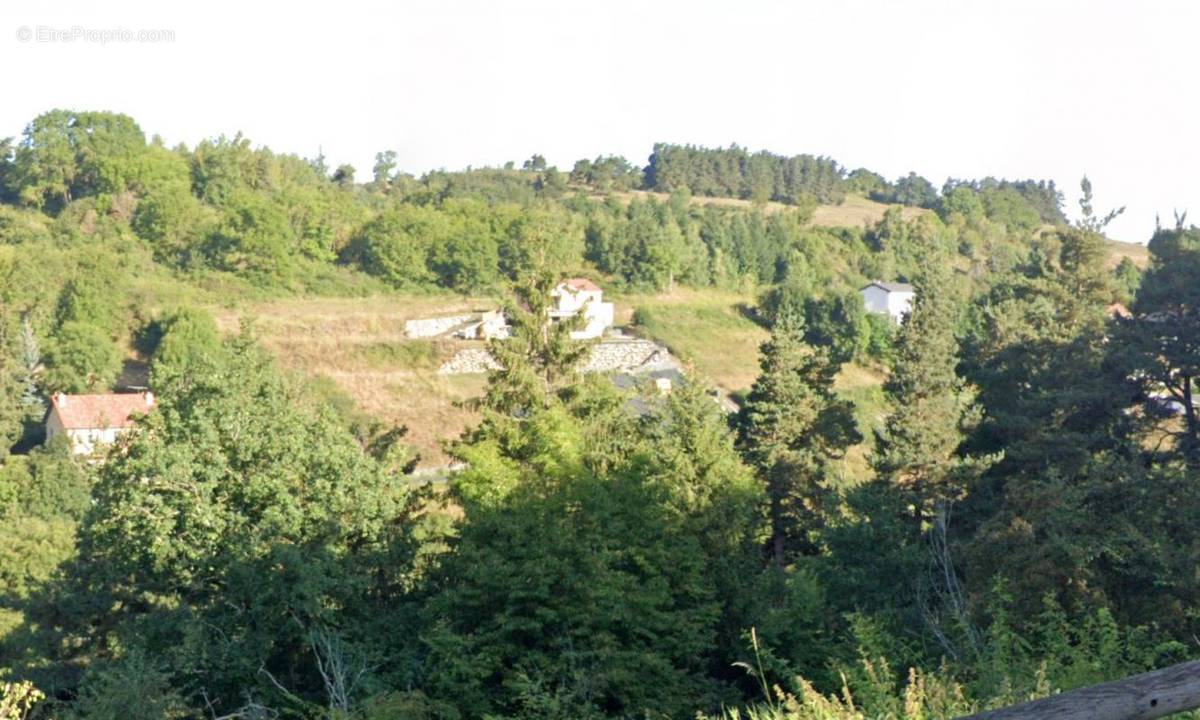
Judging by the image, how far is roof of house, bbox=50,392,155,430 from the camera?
133ft

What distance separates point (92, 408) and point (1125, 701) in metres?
43.0

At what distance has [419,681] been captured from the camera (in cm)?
1602

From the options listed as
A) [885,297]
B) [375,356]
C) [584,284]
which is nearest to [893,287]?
[885,297]

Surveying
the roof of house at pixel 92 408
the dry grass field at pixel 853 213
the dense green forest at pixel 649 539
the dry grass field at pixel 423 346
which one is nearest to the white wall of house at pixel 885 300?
the dry grass field at pixel 423 346

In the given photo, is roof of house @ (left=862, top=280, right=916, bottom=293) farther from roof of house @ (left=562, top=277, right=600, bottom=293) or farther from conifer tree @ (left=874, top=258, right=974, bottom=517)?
conifer tree @ (left=874, top=258, right=974, bottom=517)

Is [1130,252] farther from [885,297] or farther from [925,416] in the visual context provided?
[925,416]

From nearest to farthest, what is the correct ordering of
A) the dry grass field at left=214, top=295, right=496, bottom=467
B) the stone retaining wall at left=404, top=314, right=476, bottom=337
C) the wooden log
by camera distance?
the wooden log → the dry grass field at left=214, top=295, right=496, bottom=467 → the stone retaining wall at left=404, top=314, right=476, bottom=337

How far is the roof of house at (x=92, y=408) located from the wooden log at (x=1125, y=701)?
131 ft

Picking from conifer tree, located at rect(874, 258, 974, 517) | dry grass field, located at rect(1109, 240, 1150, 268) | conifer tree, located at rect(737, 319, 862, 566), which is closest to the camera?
conifer tree, located at rect(874, 258, 974, 517)

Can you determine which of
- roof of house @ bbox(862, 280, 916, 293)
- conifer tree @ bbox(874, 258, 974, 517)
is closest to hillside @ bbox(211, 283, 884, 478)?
roof of house @ bbox(862, 280, 916, 293)

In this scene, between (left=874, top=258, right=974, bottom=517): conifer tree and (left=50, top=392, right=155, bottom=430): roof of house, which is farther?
(left=50, top=392, right=155, bottom=430): roof of house

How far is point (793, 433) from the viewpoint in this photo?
25188 millimetres

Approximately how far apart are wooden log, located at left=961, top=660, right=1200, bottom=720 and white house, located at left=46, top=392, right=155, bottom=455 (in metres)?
39.0

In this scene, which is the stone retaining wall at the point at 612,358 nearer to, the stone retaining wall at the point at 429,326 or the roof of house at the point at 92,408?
the stone retaining wall at the point at 429,326
